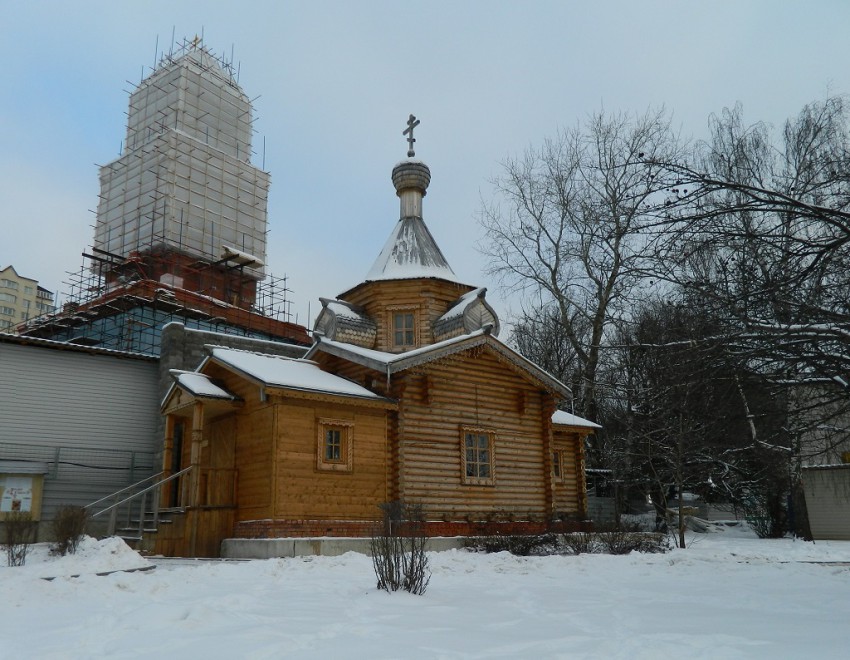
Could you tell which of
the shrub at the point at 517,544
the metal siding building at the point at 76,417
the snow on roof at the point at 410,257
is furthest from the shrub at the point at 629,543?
the metal siding building at the point at 76,417

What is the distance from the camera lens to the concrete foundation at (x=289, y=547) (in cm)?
1388

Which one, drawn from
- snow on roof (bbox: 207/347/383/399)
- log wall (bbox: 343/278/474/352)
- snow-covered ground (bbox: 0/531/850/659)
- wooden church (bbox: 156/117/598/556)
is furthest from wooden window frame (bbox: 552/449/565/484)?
snow-covered ground (bbox: 0/531/850/659)

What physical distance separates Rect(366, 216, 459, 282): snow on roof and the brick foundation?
6.78 meters

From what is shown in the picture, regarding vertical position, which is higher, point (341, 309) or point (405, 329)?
point (341, 309)

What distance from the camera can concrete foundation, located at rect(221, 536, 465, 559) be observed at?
13.9 meters

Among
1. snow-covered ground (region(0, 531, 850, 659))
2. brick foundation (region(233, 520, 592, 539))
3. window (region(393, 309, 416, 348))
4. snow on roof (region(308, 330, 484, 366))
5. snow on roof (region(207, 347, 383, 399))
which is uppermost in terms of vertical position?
window (region(393, 309, 416, 348))

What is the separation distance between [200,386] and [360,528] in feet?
15.2

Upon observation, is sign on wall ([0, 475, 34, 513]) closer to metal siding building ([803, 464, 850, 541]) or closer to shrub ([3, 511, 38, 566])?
shrub ([3, 511, 38, 566])

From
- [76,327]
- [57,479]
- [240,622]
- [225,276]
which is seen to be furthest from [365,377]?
[225,276]

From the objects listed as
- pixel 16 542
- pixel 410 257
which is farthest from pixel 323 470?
pixel 410 257

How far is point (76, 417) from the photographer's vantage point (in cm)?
1933

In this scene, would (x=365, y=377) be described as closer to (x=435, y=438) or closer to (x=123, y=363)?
(x=435, y=438)

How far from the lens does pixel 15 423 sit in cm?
1839

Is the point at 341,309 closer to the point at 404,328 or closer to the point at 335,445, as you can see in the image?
the point at 404,328
